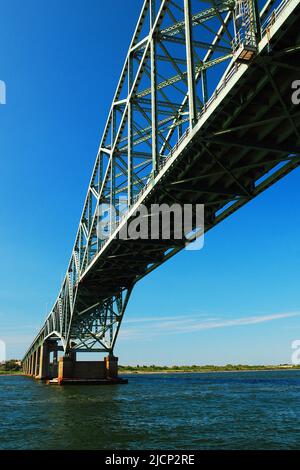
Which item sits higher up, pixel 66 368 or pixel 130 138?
pixel 130 138

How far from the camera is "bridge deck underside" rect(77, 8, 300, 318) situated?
1617cm

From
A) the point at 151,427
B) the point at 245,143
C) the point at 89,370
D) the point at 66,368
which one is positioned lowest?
the point at 89,370

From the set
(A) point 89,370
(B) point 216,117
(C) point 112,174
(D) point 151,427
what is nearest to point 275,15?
(B) point 216,117

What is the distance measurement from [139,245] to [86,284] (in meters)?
20.9

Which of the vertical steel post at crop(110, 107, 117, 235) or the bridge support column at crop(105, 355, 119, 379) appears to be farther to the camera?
the bridge support column at crop(105, 355, 119, 379)

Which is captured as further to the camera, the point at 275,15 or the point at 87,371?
the point at 87,371

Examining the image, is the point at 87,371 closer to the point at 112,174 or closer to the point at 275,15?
the point at 112,174

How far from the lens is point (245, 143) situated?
804 inches

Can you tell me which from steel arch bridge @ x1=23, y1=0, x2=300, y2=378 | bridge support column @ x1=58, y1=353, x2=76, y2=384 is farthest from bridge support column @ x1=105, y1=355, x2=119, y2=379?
steel arch bridge @ x1=23, y1=0, x2=300, y2=378

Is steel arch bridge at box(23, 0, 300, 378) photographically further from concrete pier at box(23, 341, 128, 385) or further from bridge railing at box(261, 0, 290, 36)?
concrete pier at box(23, 341, 128, 385)

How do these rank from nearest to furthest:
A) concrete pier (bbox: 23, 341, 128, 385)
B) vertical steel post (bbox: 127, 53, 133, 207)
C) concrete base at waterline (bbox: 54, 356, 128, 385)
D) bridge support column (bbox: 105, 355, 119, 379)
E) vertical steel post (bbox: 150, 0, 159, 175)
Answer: vertical steel post (bbox: 150, 0, 159, 175) → vertical steel post (bbox: 127, 53, 133, 207) → concrete pier (bbox: 23, 341, 128, 385) → concrete base at waterline (bbox: 54, 356, 128, 385) → bridge support column (bbox: 105, 355, 119, 379)

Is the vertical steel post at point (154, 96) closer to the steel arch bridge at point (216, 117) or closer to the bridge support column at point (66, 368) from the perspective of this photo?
the steel arch bridge at point (216, 117)

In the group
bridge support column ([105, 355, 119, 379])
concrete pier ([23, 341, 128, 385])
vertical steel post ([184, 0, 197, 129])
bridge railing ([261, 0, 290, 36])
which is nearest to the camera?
bridge railing ([261, 0, 290, 36])
